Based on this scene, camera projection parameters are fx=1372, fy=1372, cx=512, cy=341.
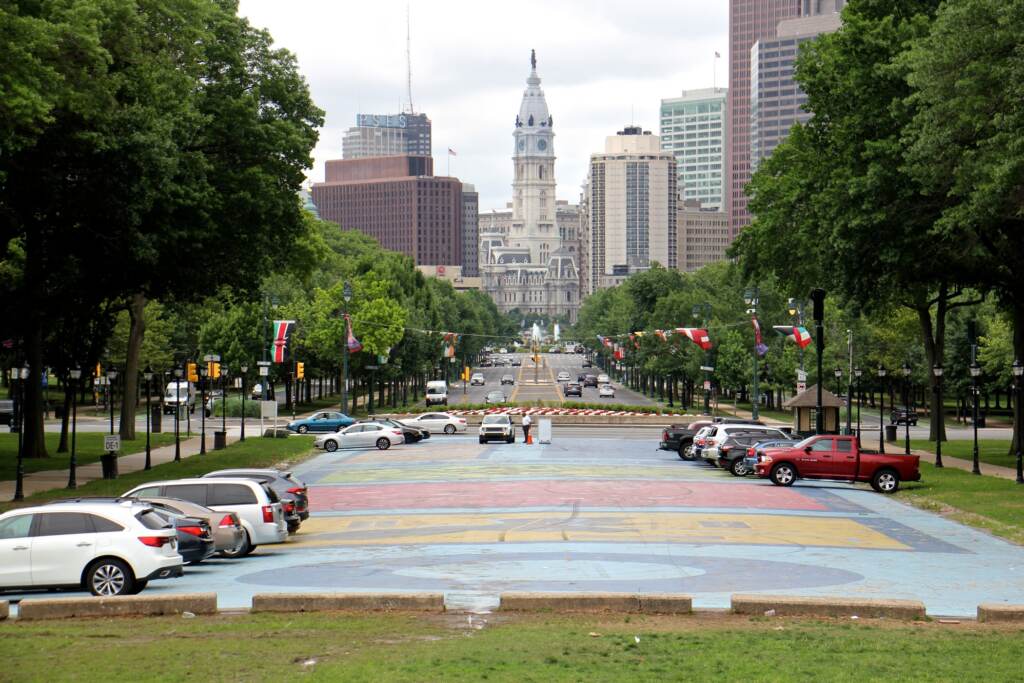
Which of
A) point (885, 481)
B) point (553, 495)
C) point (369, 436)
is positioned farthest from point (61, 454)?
point (885, 481)

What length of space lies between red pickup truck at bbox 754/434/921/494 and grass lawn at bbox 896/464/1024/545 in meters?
0.63

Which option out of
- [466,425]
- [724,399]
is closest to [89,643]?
[466,425]

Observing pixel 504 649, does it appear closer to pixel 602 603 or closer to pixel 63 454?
pixel 602 603

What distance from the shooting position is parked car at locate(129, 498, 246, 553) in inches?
989

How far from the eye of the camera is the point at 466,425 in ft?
266

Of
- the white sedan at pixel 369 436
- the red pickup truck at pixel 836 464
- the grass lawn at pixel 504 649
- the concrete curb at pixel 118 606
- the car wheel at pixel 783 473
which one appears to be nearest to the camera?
the grass lawn at pixel 504 649

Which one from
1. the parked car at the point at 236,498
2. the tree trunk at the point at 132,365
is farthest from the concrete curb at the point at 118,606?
the tree trunk at the point at 132,365

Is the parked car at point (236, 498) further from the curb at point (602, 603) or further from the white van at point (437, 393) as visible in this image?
the white van at point (437, 393)

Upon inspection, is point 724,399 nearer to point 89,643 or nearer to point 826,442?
point 826,442

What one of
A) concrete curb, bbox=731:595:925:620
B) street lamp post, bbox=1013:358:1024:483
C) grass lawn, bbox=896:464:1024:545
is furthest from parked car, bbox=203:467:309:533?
street lamp post, bbox=1013:358:1024:483

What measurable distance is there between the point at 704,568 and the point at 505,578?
377cm

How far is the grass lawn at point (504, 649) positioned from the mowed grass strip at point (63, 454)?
29290mm

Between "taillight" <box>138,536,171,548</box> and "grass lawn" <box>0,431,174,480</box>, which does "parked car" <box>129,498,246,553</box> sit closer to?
"taillight" <box>138,536,171,548</box>

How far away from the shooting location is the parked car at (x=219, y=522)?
2512 centimetres
